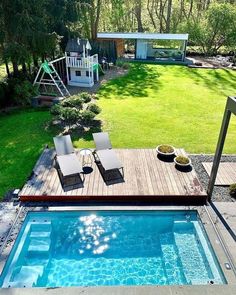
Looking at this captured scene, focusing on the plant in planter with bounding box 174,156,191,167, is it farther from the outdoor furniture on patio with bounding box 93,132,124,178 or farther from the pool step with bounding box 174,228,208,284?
the pool step with bounding box 174,228,208,284

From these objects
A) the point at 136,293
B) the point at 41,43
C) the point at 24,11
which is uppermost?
the point at 24,11

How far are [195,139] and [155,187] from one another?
4569mm

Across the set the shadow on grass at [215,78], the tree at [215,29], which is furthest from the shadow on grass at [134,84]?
the tree at [215,29]

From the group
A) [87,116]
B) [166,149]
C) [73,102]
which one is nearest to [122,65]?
[73,102]

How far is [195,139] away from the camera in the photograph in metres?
12.2

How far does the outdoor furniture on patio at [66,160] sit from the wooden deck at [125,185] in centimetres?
36

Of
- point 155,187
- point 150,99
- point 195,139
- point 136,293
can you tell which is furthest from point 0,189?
point 150,99

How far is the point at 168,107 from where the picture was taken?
16156 mm

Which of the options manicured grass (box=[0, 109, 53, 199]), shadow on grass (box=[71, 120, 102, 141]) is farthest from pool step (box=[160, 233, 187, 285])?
shadow on grass (box=[71, 120, 102, 141])

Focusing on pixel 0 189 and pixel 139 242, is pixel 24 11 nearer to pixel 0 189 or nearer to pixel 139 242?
pixel 0 189

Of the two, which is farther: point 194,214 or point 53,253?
point 194,214

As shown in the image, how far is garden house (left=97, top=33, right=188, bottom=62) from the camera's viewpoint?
2823cm

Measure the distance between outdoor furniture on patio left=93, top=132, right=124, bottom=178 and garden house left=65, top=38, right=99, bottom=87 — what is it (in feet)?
33.9

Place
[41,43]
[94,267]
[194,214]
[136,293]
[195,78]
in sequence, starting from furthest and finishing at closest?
[195,78] < [41,43] < [194,214] < [94,267] < [136,293]
